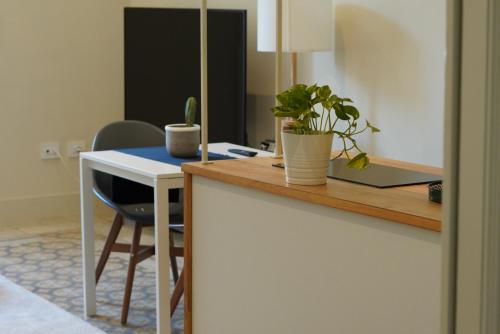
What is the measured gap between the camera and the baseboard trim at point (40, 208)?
5.35 m

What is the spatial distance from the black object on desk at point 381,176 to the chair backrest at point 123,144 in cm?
145

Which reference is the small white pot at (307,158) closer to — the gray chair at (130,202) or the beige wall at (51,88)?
the gray chair at (130,202)

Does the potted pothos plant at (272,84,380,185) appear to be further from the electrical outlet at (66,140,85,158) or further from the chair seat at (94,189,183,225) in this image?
the electrical outlet at (66,140,85,158)

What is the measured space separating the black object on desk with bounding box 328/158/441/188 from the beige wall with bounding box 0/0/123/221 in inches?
132

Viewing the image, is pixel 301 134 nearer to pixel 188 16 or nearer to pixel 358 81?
pixel 358 81

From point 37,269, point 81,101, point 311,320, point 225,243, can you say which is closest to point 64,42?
point 81,101

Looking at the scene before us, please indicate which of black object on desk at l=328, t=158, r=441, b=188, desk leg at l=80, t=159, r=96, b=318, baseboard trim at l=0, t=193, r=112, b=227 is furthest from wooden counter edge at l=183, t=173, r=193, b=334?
baseboard trim at l=0, t=193, r=112, b=227

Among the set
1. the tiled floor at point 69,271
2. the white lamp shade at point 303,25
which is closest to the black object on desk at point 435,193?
the tiled floor at point 69,271

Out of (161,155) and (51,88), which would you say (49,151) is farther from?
(161,155)

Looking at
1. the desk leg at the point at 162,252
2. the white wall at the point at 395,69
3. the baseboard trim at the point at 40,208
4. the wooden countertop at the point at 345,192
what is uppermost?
the white wall at the point at 395,69

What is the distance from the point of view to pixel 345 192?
2051 mm

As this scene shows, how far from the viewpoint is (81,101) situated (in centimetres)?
559

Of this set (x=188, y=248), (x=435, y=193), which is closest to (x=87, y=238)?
(x=188, y=248)

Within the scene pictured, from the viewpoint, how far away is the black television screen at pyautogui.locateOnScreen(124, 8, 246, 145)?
4.96m
